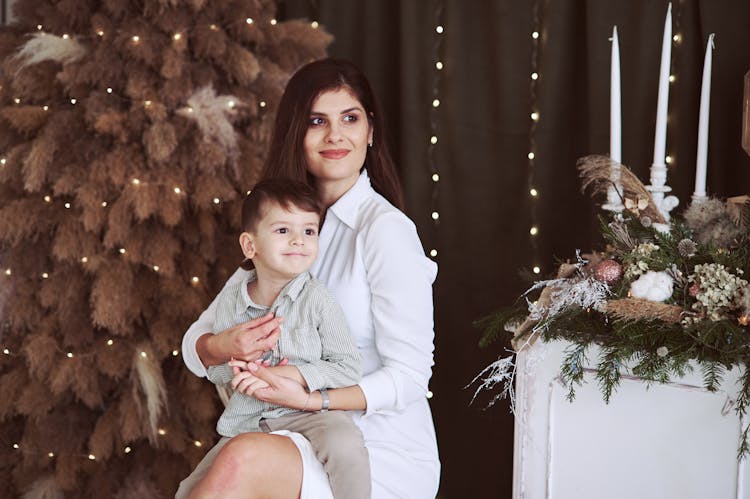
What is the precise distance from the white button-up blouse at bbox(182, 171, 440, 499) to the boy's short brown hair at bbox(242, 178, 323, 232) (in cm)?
18

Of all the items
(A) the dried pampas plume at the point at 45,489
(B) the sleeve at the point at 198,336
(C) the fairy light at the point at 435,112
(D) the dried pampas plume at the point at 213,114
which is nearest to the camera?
(B) the sleeve at the point at 198,336

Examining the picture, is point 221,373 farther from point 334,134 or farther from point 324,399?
point 334,134

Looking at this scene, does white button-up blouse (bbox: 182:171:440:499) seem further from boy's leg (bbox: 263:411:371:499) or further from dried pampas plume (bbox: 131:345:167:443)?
dried pampas plume (bbox: 131:345:167:443)

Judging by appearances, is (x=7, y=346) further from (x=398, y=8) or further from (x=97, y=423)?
(x=398, y=8)

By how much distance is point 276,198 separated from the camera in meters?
1.74

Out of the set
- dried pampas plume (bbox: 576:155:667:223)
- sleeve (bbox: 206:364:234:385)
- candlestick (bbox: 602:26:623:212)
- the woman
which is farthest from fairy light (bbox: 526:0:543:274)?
sleeve (bbox: 206:364:234:385)

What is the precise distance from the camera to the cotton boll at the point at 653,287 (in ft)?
5.65

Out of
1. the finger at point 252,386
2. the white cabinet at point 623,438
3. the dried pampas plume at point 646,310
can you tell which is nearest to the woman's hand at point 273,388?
the finger at point 252,386

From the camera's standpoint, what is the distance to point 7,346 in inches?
106

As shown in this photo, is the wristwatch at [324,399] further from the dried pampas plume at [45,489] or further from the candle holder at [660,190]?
A: the dried pampas plume at [45,489]

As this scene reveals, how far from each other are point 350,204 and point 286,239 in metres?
0.28

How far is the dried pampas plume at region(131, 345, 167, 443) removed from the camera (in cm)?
256

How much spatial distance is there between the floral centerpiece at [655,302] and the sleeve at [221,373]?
23.6 inches

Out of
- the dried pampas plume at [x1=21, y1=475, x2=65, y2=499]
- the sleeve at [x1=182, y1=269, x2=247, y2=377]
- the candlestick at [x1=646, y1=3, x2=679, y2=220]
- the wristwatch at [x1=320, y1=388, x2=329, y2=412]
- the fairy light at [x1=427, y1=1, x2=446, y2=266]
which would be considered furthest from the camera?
the fairy light at [x1=427, y1=1, x2=446, y2=266]
